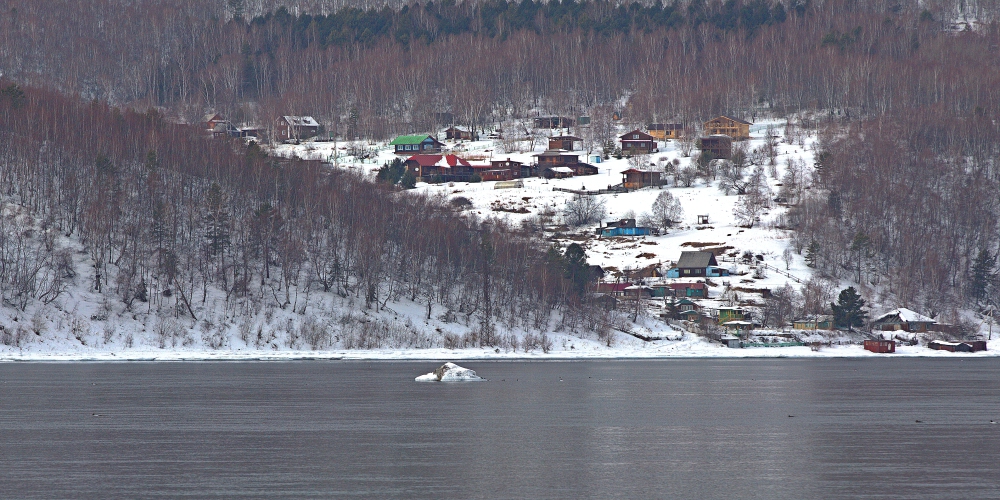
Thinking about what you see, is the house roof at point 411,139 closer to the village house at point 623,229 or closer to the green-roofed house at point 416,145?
the green-roofed house at point 416,145

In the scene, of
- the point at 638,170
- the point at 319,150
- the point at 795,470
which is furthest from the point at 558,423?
the point at 319,150

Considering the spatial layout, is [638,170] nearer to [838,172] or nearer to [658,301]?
[838,172]

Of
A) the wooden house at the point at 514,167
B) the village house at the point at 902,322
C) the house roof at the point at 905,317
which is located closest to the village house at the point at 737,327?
the village house at the point at 902,322

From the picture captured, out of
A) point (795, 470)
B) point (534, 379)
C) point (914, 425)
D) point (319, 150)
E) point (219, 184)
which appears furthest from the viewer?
point (319, 150)

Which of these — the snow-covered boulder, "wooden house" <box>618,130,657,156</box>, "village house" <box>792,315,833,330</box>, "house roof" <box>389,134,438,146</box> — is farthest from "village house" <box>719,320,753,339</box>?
"house roof" <box>389,134,438,146</box>

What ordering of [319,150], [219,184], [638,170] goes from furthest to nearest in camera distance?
[319,150], [638,170], [219,184]

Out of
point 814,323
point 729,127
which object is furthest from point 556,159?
point 814,323
